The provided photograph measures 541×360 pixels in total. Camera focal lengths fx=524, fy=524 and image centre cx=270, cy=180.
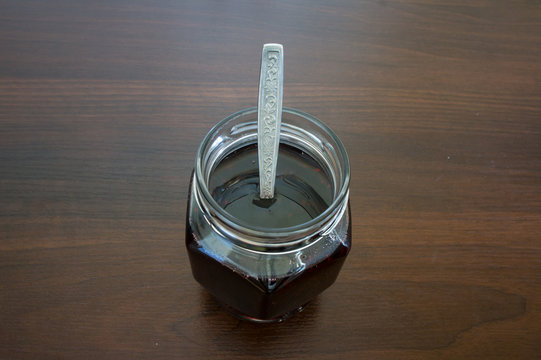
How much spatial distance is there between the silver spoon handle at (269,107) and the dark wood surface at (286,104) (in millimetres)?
157

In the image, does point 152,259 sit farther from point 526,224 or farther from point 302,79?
point 526,224

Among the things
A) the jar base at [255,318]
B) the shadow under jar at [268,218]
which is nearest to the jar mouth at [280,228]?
the shadow under jar at [268,218]

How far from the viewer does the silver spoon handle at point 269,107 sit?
0.35m

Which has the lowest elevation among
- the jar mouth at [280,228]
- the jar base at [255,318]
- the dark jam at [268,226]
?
the jar base at [255,318]

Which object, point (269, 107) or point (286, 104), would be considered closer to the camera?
point (269, 107)

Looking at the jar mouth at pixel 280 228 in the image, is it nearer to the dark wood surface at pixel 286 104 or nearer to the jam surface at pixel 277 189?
the jam surface at pixel 277 189

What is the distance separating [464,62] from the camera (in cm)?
66

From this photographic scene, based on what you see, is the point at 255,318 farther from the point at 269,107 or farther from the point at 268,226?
the point at 269,107

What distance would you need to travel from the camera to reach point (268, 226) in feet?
1.38

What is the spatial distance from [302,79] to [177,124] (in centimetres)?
16

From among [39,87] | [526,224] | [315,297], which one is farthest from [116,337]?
[526,224]

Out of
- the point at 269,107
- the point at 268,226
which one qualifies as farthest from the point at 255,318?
the point at 269,107

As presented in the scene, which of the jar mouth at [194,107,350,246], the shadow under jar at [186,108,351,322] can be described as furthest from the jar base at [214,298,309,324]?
the jar mouth at [194,107,350,246]

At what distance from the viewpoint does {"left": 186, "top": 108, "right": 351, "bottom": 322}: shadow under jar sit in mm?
373
